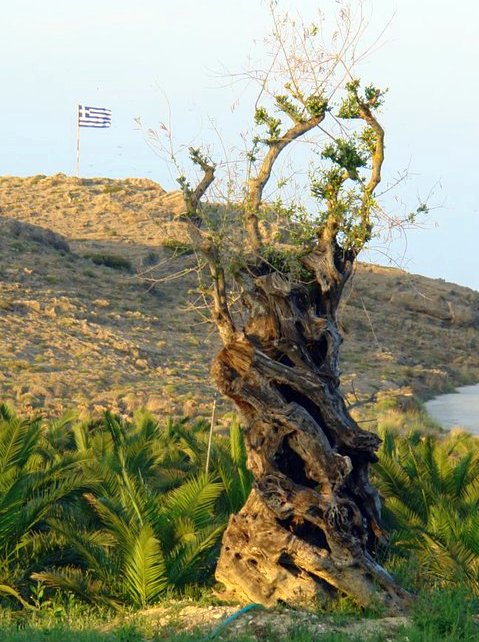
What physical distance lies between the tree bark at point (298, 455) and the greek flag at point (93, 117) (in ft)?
168

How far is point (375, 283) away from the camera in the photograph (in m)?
56.3

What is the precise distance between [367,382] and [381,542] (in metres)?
28.5

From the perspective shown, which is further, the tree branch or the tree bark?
the tree branch

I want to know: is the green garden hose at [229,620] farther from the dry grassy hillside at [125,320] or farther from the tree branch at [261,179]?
the dry grassy hillside at [125,320]

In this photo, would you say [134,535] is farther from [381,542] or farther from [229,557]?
[381,542]

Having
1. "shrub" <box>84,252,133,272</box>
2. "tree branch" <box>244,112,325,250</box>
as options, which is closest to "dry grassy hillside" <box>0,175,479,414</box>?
"shrub" <box>84,252,133,272</box>

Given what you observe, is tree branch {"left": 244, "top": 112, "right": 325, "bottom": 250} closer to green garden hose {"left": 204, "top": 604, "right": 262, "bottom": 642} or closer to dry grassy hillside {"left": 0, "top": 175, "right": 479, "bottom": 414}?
green garden hose {"left": 204, "top": 604, "right": 262, "bottom": 642}

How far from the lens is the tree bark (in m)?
8.06

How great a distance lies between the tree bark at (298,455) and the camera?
8062 millimetres

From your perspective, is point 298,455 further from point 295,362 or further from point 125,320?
point 125,320

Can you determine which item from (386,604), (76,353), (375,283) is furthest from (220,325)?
(375,283)

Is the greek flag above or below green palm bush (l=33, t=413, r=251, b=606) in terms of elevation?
above

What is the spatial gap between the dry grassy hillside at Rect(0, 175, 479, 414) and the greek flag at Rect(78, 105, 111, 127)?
5.52 m

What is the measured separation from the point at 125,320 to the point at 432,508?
1226 inches
